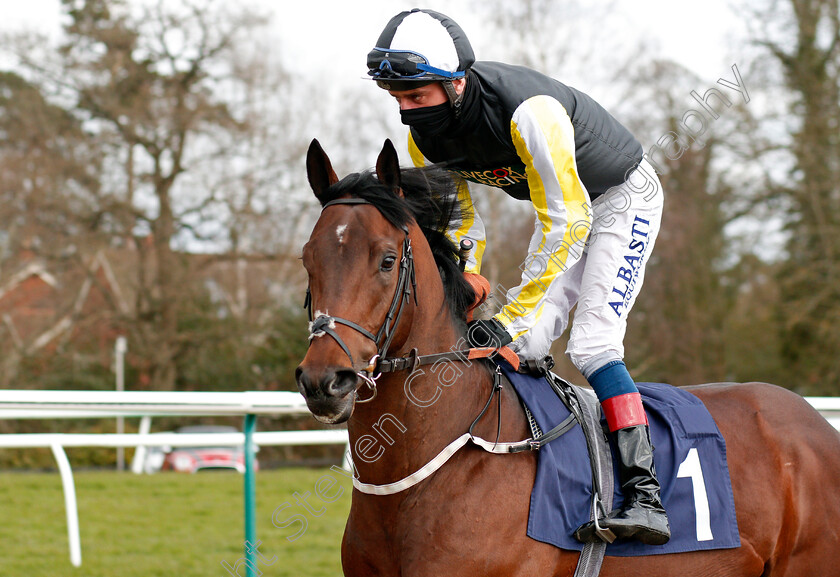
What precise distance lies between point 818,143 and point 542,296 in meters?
15.8

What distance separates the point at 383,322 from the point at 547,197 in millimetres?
811

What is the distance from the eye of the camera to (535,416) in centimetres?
277

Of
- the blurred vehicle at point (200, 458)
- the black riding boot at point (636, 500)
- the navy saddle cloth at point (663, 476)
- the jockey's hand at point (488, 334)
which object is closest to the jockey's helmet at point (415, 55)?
the jockey's hand at point (488, 334)

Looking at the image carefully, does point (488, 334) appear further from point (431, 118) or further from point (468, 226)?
point (431, 118)

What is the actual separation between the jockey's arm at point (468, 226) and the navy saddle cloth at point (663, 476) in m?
0.54

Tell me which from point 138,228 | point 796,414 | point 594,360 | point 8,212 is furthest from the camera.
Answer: point 138,228

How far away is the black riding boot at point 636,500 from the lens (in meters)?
2.66

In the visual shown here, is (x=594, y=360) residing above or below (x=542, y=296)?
below

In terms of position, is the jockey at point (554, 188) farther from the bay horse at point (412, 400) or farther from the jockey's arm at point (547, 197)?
the bay horse at point (412, 400)

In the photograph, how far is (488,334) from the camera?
9.18 ft

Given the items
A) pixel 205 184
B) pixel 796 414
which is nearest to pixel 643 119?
pixel 205 184

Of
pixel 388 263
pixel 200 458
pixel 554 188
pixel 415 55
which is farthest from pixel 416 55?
pixel 200 458

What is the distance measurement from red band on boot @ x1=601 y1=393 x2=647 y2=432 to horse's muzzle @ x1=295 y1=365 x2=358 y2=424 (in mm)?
1085

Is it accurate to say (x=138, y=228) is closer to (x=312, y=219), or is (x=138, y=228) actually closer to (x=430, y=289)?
(x=312, y=219)
